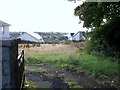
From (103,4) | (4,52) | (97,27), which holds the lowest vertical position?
(4,52)

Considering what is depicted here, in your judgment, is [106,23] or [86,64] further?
[86,64]

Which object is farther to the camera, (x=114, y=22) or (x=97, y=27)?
(x=97, y=27)

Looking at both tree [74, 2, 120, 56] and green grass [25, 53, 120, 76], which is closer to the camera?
tree [74, 2, 120, 56]

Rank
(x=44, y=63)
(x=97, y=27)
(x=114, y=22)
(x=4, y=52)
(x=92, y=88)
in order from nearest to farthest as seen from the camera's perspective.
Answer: (x=4, y=52) → (x=92, y=88) → (x=114, y=22) → (x=97, y=27) → (x=44, y=63)

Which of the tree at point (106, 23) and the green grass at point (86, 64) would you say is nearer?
the tree at point (106, 23)

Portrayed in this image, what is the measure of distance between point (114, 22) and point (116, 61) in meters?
6.99

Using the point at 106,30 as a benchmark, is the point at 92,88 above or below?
below

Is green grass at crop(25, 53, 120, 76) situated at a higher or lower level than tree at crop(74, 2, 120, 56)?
lower

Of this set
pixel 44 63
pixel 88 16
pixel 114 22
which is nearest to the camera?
pixel 114 22

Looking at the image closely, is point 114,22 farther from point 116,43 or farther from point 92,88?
point 92,88

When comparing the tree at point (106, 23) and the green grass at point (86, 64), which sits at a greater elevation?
the tree at point (106, 23)

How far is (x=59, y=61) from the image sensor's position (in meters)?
17.5

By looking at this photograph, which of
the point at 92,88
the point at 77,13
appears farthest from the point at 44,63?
the point at 92,88

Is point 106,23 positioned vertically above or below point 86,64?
above
